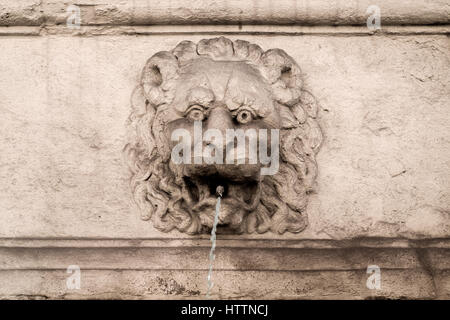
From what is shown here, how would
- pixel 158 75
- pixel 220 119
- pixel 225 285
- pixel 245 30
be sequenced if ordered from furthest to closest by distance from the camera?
pixel 245 30 → pixel 158 75 → pixel 225 285 → pixel 220 119

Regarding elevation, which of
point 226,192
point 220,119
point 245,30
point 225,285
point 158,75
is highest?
point 245,30

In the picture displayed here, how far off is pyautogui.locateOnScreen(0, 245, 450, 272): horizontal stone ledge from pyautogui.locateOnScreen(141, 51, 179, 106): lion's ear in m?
0.51

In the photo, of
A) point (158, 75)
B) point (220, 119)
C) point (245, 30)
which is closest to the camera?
point (220, 119)

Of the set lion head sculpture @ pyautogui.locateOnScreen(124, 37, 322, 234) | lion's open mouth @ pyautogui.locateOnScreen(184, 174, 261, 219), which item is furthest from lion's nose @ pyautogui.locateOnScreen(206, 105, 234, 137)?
lion's open mouth @ pyautogui.locateOnScreen(184, 174, 261, 219)

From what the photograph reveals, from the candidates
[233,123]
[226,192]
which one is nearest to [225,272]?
[226,192]

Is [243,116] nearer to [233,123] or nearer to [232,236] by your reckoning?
[233,123]

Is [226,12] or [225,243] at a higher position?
[226,12]

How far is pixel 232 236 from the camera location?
2098mm

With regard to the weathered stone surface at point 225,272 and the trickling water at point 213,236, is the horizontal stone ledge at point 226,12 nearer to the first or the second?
the trickling water at point 213,236

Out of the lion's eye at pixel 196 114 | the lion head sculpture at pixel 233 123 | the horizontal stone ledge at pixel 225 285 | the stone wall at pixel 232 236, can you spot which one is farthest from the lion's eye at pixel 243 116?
the horizontal stone ledge at pixel 225 285

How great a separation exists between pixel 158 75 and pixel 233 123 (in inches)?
14.3

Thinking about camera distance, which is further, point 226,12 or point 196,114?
point 226,12

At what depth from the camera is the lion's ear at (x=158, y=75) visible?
2107 millimetres

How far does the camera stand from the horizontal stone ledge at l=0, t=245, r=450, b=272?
81.3 inches
